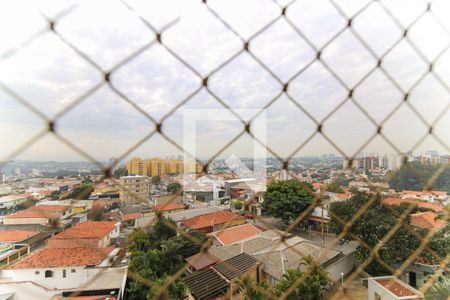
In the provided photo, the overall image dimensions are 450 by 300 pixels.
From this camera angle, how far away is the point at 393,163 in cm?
74

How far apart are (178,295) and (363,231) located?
353 centimetres

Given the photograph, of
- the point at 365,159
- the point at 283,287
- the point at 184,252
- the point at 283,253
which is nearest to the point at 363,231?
the point at 283,253

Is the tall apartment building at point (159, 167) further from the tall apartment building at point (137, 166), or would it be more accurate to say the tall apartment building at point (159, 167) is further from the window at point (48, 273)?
the window at point (48, 273)

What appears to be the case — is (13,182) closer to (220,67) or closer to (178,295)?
(220,67)

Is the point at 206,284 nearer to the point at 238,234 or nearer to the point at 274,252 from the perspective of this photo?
the point at 274,252

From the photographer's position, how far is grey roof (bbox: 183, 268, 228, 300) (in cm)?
342

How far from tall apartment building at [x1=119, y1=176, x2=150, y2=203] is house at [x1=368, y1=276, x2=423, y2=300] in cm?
351

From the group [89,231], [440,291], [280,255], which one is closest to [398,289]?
[440,291]

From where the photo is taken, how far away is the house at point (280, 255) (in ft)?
14.0

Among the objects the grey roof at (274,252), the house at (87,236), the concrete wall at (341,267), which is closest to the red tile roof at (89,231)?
the house at (87,236)

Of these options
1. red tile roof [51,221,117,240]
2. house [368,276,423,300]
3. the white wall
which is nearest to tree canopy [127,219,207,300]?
the white wall

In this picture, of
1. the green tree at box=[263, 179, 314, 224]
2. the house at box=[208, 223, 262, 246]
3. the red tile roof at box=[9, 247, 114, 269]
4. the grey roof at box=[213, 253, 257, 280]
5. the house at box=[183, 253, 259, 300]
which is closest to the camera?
the red tile roof at box=[9, 247, 114, 269]

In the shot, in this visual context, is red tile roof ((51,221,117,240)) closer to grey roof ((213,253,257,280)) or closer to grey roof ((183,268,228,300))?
grey roof ((183,268,228,300))

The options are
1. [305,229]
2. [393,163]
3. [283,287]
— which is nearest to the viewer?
[393,163]
